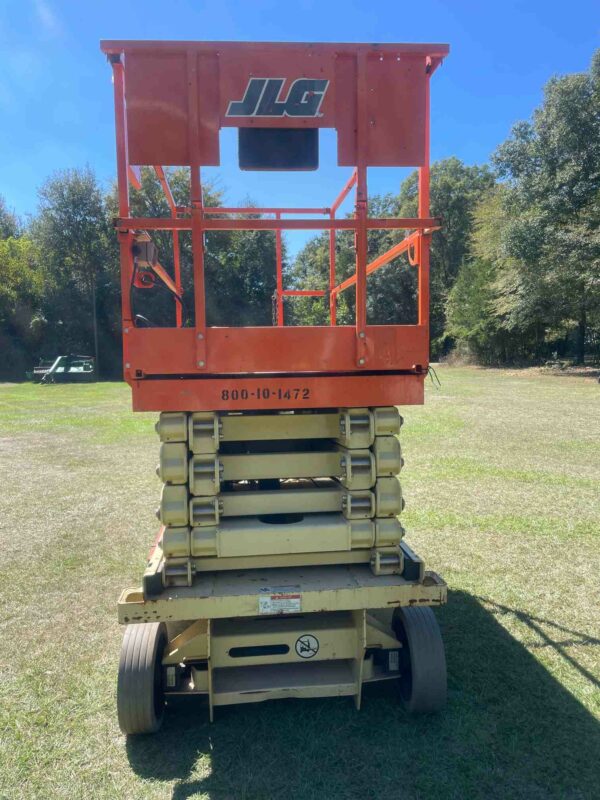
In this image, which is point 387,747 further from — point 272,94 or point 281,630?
point 272,94

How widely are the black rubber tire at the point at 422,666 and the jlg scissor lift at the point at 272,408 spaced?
1cm

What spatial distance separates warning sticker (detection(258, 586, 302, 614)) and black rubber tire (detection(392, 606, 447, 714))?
76 cm

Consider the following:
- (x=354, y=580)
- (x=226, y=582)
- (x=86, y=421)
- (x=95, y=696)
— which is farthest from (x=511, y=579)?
(x=86, y=421)

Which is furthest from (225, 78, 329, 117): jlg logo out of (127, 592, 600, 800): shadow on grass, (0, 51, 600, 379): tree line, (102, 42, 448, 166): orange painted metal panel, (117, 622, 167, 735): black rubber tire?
(0, 51, 600, 379): tree line

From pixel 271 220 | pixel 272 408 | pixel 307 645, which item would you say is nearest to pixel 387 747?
pixel 307 645

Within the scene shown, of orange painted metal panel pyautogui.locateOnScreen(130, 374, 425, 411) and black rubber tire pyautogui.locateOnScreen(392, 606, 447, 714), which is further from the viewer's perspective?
black rubber tire pyautogui.locateOnScreen(392, 606, 447, 714)

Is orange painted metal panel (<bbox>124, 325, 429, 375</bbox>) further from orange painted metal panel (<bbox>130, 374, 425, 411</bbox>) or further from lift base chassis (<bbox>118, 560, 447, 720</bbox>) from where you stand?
lift base chassis (<bbox>118, 560, 447, 720</bbox>)

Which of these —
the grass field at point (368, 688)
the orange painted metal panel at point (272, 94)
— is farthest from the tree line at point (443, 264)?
the orange painted metal panel at point (272, 94)

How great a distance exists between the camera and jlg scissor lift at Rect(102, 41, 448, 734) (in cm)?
296

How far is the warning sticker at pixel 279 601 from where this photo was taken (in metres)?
2.95

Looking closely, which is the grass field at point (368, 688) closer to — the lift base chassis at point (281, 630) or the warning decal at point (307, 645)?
the lift base chassis at point (281, 630)

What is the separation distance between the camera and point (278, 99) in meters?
3.04

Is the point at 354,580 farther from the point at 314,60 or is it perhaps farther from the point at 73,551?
the point at 73,551

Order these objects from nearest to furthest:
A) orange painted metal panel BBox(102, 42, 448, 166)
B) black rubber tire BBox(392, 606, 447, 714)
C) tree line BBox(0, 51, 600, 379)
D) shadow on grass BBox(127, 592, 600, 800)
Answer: shadow on grass BBox(127, 592, 600, 800), orange painted metal panel BBox(102, 42, 448, 166), black rubber tire BBox(392, 606, 447, 714), tree line BBox(0, 51, 600, 379)
